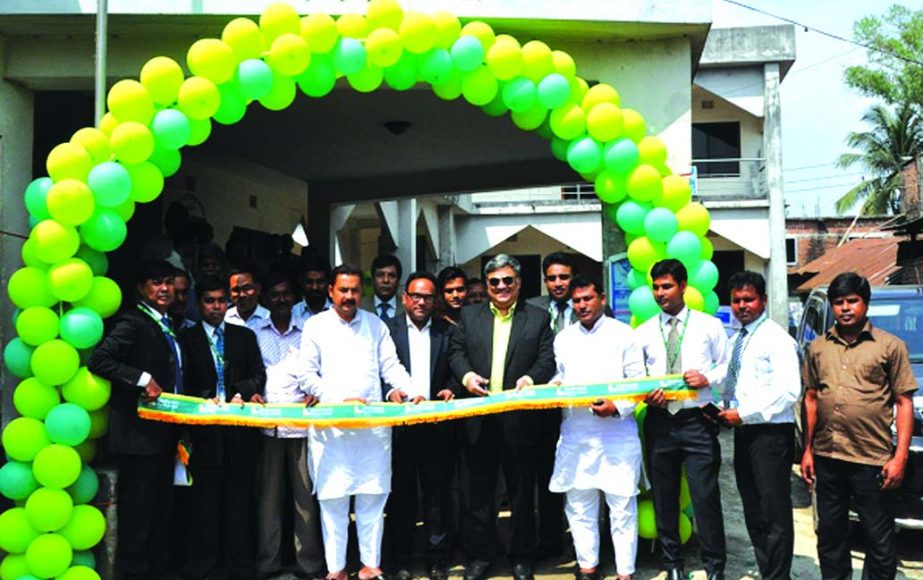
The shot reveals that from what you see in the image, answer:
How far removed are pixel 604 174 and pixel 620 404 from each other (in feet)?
5.16

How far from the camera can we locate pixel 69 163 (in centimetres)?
487

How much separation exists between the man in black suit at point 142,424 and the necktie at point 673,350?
9.55ft

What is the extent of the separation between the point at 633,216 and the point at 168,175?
288 cm

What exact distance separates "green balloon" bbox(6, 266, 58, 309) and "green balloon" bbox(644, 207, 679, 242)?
3.57 meters

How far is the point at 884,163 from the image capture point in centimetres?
2894

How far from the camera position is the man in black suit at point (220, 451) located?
17.2 ft

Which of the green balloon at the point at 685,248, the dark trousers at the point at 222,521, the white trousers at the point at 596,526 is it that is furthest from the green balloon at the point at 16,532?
the green balloon at the point at 685,248

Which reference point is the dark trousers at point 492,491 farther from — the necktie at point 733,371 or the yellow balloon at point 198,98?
the yellow balloon at point 198,98

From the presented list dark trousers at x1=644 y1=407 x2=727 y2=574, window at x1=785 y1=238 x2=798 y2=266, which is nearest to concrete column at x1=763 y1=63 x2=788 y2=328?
window at x1=785 y1=238 x2=798 y2=266

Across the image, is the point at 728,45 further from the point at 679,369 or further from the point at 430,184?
the point at 679,369

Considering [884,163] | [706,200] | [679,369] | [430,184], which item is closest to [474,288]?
[679,369]

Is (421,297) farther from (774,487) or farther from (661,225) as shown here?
(774,487)

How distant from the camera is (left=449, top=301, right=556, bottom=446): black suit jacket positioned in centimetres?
522

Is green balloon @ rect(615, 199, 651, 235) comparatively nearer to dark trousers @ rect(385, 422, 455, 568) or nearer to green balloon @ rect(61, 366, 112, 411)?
dark trousers @ rect(385, 422, 455, 568)
